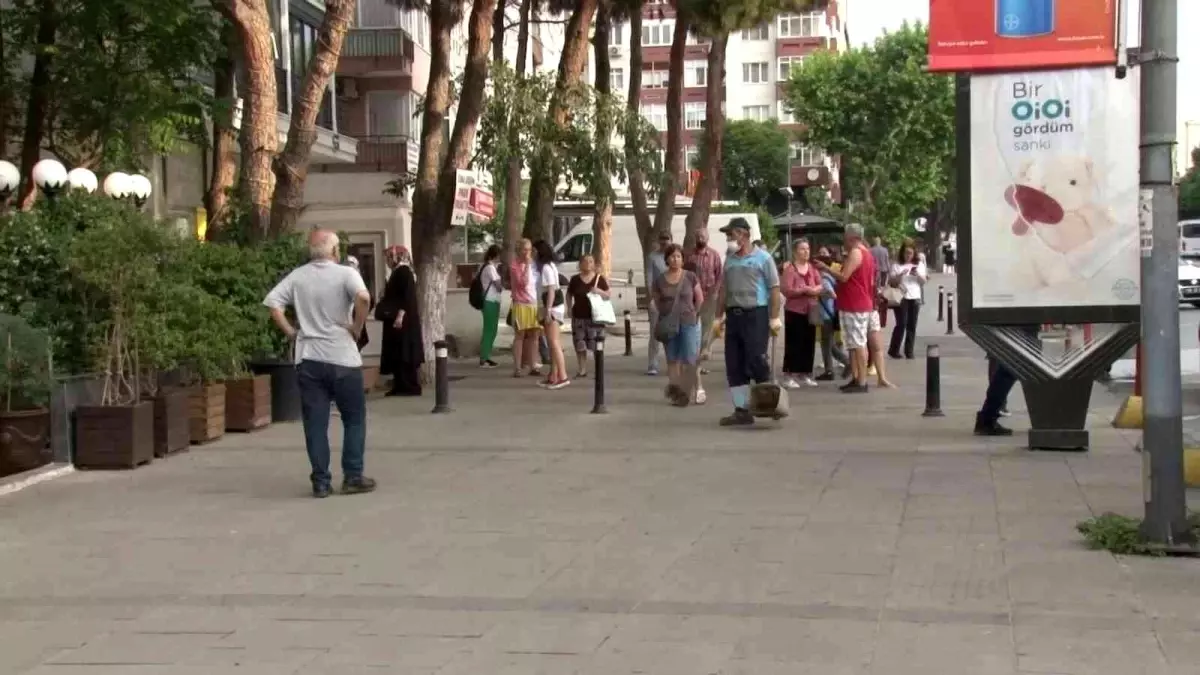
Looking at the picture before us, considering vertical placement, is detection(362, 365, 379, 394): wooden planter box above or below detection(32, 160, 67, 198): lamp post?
below

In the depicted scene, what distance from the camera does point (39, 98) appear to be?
19.0m

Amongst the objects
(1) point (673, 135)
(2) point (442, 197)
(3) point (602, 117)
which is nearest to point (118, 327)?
(2) point (442, 197)

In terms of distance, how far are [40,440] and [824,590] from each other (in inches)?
259

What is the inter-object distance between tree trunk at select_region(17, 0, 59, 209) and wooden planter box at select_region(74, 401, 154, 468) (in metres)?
7.29

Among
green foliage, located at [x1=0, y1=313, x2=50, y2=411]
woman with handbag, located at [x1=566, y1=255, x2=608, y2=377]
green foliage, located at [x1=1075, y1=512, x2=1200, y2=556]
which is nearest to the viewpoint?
green foliage, located at [x1=1075, y1=512, x2=1200, y2=556]

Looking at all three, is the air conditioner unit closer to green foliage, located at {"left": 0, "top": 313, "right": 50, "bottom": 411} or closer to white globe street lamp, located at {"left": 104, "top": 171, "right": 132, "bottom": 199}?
white globe street lamp, located at {"left": 104, "top": 171, "right": 132, "bottom": 199}

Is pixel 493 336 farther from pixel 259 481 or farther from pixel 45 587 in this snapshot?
pixel 45 587

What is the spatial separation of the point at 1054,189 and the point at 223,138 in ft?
41.0

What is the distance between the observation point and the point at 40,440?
36.6 ft

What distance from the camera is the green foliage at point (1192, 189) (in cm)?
8915

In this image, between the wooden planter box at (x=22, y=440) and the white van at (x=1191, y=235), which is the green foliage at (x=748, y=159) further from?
the wooden planter box at (x=22, y=440)

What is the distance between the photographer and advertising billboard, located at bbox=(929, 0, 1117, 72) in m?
10.7

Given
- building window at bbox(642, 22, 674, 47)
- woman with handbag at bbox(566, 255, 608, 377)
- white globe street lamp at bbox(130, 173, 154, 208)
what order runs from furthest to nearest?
building window at bbox(642, 22, 674, 47)
woman with handbag at bbox(566, 255, 608, 377)
white globe street lamp at bbox(130, 173, 154, 208)

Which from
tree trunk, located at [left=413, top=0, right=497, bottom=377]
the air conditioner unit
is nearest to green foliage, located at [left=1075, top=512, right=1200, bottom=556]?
tree trunk, located at [left=413, top=0, right=497, bottom=377]
